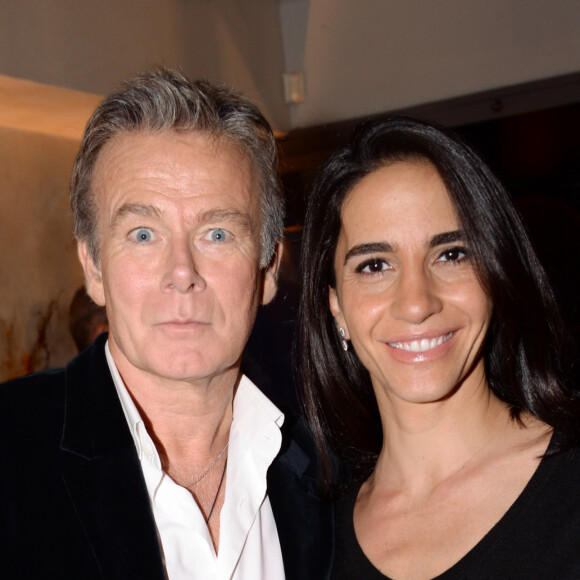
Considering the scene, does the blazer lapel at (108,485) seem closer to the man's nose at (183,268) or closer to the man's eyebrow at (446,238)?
the man's nose at (183,268)

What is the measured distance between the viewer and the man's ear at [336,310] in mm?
2211

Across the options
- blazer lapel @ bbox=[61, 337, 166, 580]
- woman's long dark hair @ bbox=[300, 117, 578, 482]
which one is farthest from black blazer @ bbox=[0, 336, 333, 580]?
woman's long dark hair @ bbox=[300, 117, 578, 482]

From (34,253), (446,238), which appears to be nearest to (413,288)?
(446,238)

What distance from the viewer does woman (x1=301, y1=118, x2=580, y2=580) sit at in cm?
190

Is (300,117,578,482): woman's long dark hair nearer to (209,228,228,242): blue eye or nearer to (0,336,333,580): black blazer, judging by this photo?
(209,228,228,242): blue eye

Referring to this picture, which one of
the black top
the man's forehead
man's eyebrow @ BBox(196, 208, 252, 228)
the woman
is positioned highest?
the man's forehead

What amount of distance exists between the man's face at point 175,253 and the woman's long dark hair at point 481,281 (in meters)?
0.26

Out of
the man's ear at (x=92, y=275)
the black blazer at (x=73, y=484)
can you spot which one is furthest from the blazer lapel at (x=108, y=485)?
the man's ear at (x=92, y=275)

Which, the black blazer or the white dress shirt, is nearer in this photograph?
the black blazer

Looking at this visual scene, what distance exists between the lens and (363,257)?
204 centimetres

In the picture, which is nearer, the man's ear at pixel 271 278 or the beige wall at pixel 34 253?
the man's ear at pixel 271 278

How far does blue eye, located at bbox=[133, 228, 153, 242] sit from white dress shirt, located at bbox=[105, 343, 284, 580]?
0.94 feet

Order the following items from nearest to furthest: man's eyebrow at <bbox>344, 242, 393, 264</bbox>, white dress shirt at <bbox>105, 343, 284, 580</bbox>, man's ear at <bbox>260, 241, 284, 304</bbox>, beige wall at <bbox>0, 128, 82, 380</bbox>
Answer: white dress shirt at <bbox>105, 343, 284, 580</bbox>
man's eyebrow at <bbox>344, 242, 393, 264</bbox>
man's ear at <bbox>260, 241, 284, 304</bbox>
beige wall at <bbox>0, 128, 82, 380</bbox>

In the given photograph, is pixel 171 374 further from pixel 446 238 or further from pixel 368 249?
pixel 446 238
